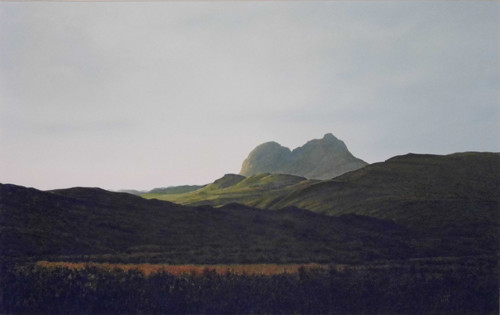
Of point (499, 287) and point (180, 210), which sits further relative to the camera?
point (180, 210)

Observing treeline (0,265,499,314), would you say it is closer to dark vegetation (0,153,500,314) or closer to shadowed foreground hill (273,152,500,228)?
dark vegetation (0,153,500,314)

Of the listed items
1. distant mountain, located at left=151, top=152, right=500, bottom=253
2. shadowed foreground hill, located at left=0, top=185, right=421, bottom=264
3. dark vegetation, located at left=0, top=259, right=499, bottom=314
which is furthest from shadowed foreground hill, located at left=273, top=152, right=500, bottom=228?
dark vegetation, located at left=0, top=259, right=499, bottom=314

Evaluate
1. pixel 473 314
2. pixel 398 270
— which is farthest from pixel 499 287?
pixel 398 270

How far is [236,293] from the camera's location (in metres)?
23.8

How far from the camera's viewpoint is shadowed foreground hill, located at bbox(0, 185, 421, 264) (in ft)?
128

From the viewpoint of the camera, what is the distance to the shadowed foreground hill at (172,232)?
3916 cm

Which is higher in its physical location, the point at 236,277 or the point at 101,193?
the point at 101,193

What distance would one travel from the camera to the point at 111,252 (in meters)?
Answer: 41.6

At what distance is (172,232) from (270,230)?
990cm

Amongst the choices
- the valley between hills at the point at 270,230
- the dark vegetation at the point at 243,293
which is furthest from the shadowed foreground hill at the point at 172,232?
the dark vegetation at the point at 243,293

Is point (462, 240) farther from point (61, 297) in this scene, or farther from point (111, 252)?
point (61, 297)

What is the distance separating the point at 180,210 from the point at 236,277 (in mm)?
33454

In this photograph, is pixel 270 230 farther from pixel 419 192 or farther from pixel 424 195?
pixel 419 192

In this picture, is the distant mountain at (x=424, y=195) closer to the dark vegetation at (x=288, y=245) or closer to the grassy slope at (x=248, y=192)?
the dark vegetation at (x=288, y=245)
